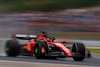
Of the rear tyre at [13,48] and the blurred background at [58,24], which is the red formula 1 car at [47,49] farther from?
the blurred background at [58,24]

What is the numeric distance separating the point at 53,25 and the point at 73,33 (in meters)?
2.49

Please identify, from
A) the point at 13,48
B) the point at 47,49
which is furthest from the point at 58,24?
the point at 47,49

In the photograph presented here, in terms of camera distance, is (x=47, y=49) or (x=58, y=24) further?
(x=58, y=24)

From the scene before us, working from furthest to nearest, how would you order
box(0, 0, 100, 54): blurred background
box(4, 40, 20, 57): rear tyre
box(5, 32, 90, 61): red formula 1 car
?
box(0, 0, 100, 54): blurred background, box(4, 40, 20, 57): rear tyre, box(5, 32, 90, 61): red formula 1 car

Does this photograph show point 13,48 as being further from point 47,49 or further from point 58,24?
point 58,24

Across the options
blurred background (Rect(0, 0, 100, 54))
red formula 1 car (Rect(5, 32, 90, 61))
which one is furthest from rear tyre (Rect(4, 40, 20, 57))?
blurred background (Rect(0, 0, 100, 54))

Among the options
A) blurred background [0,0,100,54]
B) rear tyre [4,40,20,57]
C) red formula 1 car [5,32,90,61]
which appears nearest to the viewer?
red formula 1 car [5,32,90,61]

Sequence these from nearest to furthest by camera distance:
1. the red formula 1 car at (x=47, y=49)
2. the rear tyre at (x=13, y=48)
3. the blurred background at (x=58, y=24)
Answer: the red formula 1 car at (x=47, y=49) → the rear tyre at (x=13, y=48) → the blurred background at (x=58, y=24)

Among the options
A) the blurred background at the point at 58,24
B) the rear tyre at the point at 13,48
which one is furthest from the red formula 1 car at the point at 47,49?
the blurred background at the point at 58,24

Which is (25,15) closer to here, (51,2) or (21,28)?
(21,28)

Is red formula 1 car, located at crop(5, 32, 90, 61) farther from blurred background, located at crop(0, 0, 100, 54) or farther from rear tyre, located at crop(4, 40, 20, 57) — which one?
blurred background, located at crop(0, 0, 100, 54)

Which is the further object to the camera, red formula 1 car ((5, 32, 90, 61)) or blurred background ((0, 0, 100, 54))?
blurred background ((0, 0, 100, 54))

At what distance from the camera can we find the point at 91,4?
3706 cm

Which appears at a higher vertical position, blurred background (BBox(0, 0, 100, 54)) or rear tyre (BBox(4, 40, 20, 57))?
blurred background (BBox(0, 0, 100, 54))
